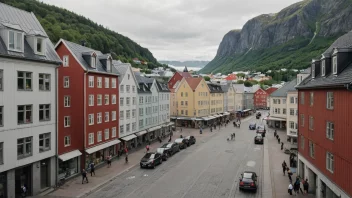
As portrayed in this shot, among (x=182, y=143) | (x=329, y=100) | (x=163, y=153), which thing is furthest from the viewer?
(x=182, y=143)

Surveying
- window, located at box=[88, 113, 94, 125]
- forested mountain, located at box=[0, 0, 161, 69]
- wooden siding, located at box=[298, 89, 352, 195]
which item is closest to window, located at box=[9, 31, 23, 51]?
window, located at box=[88, 113, 94, 125]

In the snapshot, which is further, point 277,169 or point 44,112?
point 277,169

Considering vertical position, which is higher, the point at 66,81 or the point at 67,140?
the point at 66,81

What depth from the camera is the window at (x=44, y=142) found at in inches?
1065

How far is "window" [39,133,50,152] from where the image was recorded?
27.0 meters

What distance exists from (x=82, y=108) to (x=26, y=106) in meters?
10.6

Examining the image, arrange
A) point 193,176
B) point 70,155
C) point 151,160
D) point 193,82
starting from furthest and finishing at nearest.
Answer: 1. point 193,82
2. point 151,160
3. point 193,176
4. point 70,155

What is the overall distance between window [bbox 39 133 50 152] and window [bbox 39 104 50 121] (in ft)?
4.85

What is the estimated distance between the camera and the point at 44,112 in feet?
89.7

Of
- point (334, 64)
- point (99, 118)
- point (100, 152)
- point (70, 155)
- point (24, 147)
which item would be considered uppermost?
point (334, 64)

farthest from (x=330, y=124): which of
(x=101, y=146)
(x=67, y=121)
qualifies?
(x=101, y=146)

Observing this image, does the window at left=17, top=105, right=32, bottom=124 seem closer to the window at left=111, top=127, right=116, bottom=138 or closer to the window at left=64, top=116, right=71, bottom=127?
the window at left=64, top=116, right=71, bottom=127

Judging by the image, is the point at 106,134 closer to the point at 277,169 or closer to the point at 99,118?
the point at 99,118

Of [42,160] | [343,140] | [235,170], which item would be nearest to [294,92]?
[235,170]
